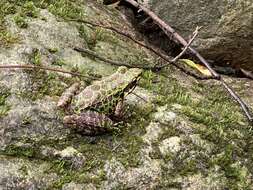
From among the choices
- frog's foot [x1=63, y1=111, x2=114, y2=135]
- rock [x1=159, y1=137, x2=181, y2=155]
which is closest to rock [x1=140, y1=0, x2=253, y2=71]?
rock [x1=159, y1=137, x2=181, y2=155]

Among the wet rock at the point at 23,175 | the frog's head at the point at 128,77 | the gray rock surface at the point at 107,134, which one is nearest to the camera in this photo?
the wet rock at the point at 23,175

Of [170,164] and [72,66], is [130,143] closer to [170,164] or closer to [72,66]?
[170,164]

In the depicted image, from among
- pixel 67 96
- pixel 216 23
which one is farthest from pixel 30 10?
pixel 216 23

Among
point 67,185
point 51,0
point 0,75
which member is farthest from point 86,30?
point 67,185

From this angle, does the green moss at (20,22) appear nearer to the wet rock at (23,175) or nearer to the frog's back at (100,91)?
the frog's back at (100,91)

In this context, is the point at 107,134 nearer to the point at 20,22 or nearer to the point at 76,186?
the point at 76,186

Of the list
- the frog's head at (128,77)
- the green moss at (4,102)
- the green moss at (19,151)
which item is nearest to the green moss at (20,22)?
the green moss at (4,102)
